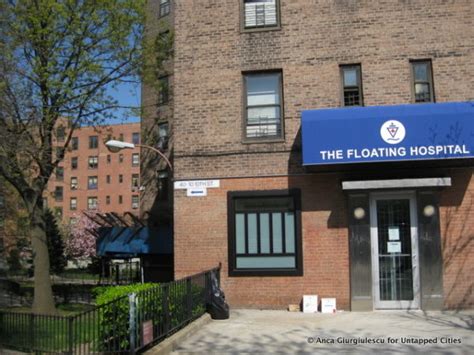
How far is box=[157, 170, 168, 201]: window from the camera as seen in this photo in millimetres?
33150

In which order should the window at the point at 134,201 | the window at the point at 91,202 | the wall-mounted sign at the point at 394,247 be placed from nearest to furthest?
the wall-mounted sign at the point at 394,247 < the window at the point at 134,201 < the window at the point at 91,202

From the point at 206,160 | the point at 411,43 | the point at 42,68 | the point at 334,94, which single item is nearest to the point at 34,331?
the point at 206,160

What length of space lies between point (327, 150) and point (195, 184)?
3.48 metres

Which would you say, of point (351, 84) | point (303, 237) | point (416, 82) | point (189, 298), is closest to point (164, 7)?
point (351, 84)

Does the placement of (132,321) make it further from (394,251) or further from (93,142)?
(93,142)

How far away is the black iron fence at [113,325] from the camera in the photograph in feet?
26.5

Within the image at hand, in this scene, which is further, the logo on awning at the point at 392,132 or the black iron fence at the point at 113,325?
the logo on awning at the point at 392,132

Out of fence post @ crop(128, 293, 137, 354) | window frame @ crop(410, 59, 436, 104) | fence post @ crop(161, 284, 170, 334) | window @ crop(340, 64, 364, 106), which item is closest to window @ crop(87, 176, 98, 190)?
window @ crop(340, 64, 364, 106)

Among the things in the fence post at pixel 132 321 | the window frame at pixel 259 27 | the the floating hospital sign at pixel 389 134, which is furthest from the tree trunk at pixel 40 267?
the fence post at pixel 132 321

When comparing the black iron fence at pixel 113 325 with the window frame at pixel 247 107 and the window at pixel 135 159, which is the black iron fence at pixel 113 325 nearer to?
the window frame at pixel 247 107

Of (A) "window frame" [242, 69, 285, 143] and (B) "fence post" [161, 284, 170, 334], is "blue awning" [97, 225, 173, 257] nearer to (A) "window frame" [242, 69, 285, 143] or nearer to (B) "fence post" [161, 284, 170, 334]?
(A) "window frame" [242, 69, 285, 143]

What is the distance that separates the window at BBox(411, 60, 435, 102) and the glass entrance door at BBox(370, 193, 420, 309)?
2.42 metres

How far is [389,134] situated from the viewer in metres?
12.1

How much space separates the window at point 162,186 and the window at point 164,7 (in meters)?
10.0
